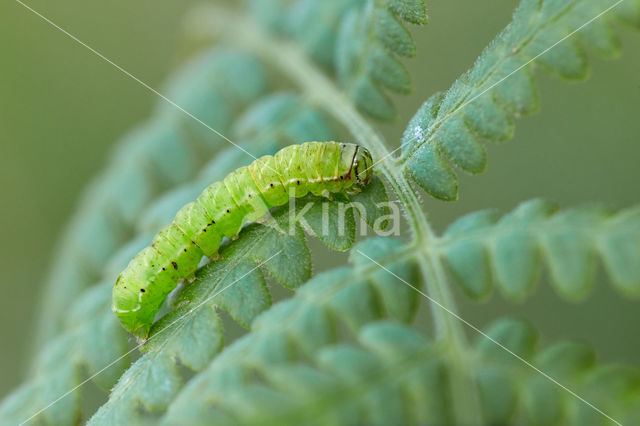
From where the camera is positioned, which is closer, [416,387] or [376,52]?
[416,387]

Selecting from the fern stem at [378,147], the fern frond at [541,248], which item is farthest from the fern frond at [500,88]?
the fern frond at [541,248]

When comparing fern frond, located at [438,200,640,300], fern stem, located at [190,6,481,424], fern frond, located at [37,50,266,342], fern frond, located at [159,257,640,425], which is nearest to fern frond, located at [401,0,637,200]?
fern stem, located at [190,6,481,424]

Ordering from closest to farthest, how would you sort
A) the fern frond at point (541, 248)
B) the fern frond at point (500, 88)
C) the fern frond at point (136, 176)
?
the fern frond at point (541, 248) < the fern frond at point (500, 88) < the fern frond at point (136, 176)

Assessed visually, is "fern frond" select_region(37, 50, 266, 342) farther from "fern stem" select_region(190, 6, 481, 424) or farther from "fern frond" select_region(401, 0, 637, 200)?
"fern frond" select_region(401, 0, 637, 200)

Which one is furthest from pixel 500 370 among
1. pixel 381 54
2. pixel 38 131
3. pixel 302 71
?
pixel 38 131

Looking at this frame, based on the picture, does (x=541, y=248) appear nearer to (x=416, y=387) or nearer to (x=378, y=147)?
(x=416, y=387)

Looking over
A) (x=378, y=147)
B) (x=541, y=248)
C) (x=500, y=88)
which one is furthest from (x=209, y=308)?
(x=500, y=88)

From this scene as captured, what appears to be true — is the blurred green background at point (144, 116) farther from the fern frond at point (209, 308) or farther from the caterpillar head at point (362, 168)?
the fern frond at point (209, 308)
